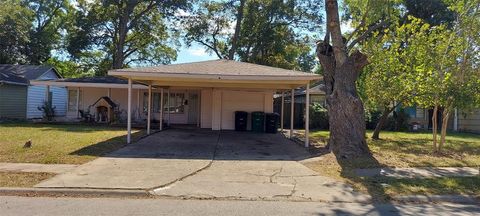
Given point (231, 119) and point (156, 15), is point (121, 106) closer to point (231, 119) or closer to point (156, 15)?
point (231, 119)

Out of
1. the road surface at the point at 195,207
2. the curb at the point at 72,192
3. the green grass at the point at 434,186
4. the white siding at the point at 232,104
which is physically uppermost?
the white siding at the point at 232,104

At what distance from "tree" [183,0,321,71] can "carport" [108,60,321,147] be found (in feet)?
36.0

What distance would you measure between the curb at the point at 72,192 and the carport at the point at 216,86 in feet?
23.0

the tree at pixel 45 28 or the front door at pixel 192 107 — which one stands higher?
the tree at pixel 45 28

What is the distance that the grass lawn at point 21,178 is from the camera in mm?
8727

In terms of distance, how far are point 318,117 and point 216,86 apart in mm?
9168

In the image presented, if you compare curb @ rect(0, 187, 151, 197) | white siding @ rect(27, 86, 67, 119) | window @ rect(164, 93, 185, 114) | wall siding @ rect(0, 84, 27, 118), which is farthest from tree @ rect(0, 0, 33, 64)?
curb @ rect(0, 187, 151, 197)

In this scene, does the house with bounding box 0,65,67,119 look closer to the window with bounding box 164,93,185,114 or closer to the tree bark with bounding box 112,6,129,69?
the tree bark with bounding box 112,6,129,69

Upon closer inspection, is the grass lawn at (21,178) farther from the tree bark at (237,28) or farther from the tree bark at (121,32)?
the tree bark at (121,32)

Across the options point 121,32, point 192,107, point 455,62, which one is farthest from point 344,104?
point 121,32

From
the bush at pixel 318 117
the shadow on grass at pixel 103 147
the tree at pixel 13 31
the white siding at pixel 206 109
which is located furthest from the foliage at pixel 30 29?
the bush at pixel 318 117

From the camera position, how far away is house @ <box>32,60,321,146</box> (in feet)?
50.2

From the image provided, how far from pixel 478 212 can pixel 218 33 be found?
3378cm

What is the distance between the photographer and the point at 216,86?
20828 mm
